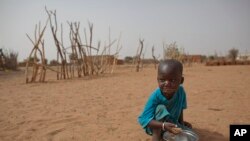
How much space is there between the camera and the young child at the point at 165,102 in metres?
2.08

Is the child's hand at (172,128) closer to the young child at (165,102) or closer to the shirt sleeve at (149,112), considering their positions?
the young child at (165,102)

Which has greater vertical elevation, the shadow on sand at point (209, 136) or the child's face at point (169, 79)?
the child's face at point (169, 79)

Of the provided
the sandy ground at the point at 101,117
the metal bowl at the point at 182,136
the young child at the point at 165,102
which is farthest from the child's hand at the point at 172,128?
the sandy ground at the point at 101,117

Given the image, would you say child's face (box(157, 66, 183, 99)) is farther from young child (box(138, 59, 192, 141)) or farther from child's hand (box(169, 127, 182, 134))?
child's hand (box(169, 127, 182, 134))

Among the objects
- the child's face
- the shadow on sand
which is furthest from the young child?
the shadow on sand

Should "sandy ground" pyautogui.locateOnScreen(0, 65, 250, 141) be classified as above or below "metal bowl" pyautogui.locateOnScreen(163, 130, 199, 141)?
below

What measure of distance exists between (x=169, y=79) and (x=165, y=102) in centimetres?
24

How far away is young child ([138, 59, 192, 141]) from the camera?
208cm

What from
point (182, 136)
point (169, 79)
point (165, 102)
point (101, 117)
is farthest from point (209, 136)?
point (101, 117)

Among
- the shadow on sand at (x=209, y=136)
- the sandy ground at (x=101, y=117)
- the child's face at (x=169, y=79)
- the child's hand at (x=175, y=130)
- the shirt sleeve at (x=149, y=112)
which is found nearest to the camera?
the child's hand at (x=175, y=130)

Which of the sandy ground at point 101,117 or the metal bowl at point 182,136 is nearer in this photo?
the metal bowl at point 182,136

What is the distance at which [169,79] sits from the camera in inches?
82.2

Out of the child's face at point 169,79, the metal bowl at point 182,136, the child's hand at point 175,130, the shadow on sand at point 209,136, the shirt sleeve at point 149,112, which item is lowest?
the shadow on sand at point 209,136

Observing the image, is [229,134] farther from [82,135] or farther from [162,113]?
[82,135]
